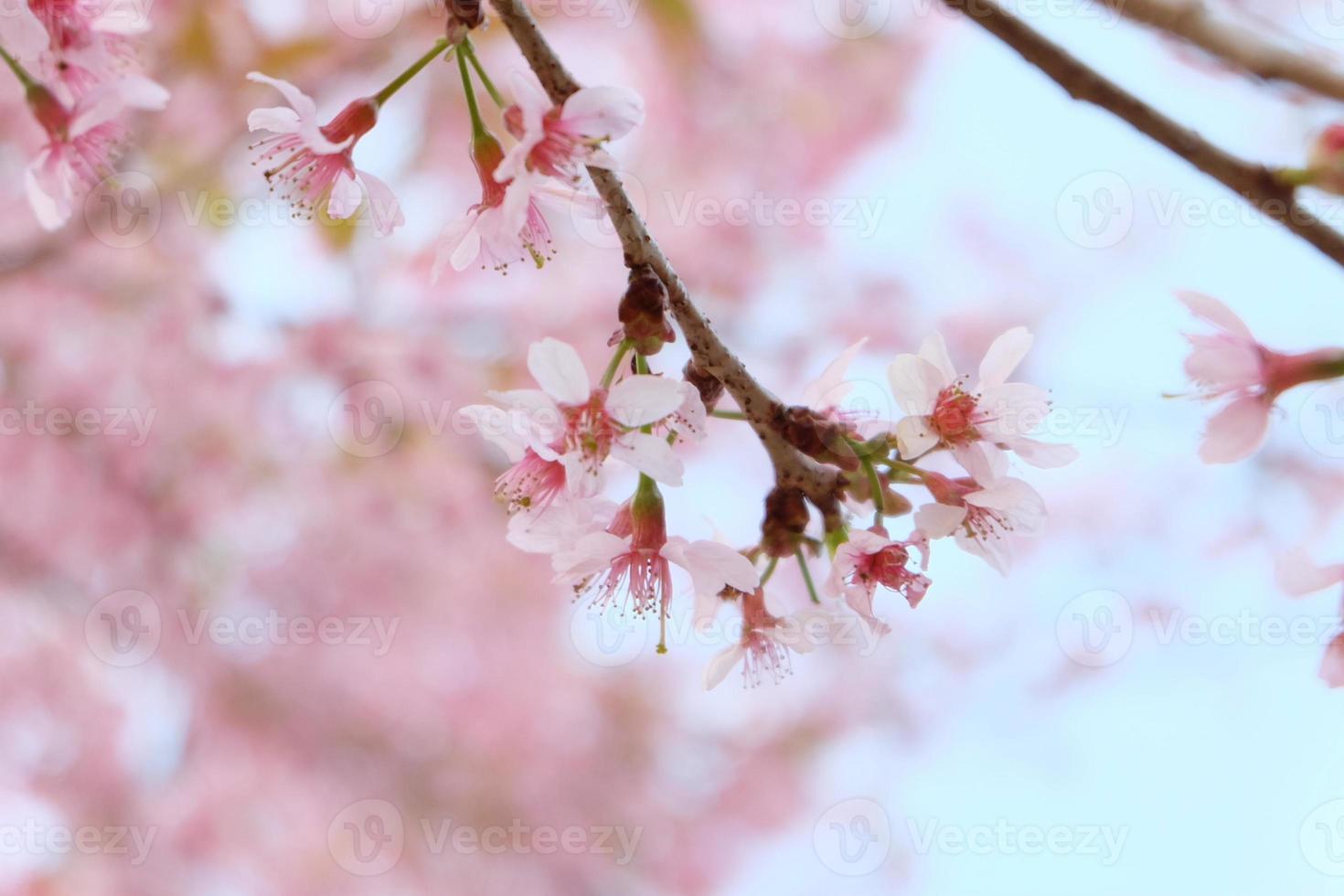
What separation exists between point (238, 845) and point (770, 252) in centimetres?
261

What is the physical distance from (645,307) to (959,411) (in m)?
0.24

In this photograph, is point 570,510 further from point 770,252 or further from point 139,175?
point 770,252

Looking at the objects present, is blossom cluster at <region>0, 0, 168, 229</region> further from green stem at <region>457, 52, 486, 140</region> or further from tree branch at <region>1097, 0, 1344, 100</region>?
tree branch at <region>1097, 0, 1344, 100</region>

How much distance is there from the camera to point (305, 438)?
262cm

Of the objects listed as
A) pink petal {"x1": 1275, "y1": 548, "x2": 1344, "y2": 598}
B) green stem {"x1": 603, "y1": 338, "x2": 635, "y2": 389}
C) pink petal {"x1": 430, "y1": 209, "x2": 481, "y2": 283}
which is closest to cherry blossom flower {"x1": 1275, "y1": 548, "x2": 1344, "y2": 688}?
pink petal {"x1": 1275, "y1": 548, "x2": 1344, "y2": 598}

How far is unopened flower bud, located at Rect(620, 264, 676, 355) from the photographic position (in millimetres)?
561

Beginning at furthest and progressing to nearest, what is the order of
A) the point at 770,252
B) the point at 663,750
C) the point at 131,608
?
the point at 663,750, the point at 770,252, the point at 131,608

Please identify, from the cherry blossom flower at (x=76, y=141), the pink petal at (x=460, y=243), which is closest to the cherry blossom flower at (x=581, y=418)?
the pink petal at (x=460, y=243)

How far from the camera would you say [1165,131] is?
51 centimetres

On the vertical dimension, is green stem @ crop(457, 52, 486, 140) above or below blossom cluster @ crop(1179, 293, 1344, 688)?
above

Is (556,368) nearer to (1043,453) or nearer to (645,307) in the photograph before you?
(645,307)

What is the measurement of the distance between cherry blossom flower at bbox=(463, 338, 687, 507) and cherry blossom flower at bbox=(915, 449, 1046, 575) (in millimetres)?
181

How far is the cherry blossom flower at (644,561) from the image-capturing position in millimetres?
612

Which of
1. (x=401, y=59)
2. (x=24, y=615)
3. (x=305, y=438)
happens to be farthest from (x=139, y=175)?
(x=24, y=615)
